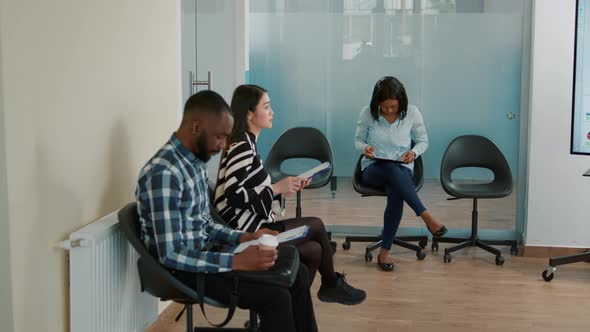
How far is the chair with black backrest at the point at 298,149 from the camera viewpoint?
19.8ft

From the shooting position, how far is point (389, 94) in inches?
221

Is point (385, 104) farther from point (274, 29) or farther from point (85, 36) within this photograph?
point (85, 36)

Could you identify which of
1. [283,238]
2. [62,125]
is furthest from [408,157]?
[62,125]

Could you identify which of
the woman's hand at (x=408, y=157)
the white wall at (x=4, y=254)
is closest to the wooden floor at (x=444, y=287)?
the woman's hand at (x=408, y=157)

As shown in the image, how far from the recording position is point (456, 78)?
20.3ft

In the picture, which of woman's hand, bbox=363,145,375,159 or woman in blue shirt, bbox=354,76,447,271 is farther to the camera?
woman's hand, bbox=363,145,375,159

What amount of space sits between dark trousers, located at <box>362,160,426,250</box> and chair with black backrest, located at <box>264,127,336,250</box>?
0.45 metres

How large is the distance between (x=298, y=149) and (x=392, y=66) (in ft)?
3.25

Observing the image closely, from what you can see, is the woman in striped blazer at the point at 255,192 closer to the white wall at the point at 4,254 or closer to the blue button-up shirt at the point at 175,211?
the blue button-up shirt at the point at 175,211

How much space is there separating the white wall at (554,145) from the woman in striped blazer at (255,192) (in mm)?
2334

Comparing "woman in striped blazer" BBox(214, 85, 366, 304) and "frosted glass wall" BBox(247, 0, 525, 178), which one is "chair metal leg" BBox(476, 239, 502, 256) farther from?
"woman in striped blazer" BBox(214, 85, 366, 304)

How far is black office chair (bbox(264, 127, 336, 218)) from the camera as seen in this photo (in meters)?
6.03

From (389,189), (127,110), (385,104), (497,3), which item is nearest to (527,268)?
(389,189)

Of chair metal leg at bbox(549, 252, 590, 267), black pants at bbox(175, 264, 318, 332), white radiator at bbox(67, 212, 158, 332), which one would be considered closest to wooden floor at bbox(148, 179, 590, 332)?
chair metal leg at bbox(549, 252, 590, 267)
